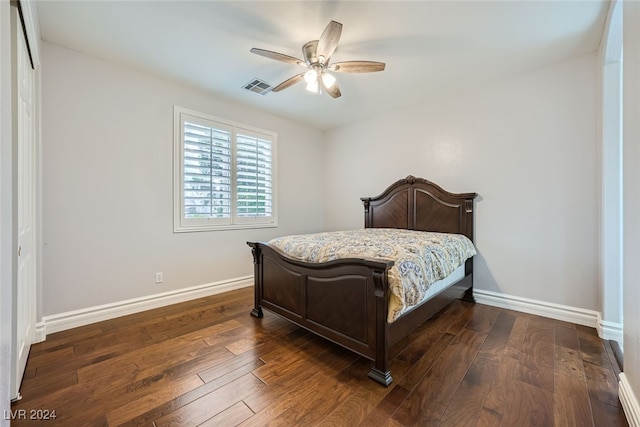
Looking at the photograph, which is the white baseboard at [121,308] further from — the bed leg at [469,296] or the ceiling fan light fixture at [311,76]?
the bed leg at [469,296]

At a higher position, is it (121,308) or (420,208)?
(420,208)

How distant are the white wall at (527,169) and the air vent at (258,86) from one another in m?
2.05

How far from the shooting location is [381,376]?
1790mm

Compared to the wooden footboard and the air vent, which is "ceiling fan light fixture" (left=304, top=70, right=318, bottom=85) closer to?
the air vent

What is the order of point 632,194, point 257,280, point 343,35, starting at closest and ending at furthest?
point 632,194
point 343,35
point 257,280

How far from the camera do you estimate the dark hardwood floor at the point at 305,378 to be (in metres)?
1.51

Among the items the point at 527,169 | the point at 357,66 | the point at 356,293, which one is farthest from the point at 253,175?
the point at 527,169

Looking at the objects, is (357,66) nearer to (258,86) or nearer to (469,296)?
(258,86)

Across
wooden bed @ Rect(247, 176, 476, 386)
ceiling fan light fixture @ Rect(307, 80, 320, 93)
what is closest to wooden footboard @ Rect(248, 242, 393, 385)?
wooden bed @ Rect(247, 176, 476, 386)

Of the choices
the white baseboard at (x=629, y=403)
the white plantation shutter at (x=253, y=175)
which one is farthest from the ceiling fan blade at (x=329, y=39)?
the white baseboard at (x=629, y=403)

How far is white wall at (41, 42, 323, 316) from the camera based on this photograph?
256 cm

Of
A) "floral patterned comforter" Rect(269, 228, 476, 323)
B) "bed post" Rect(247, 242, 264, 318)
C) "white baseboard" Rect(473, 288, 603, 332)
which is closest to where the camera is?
"floral patterned comforter" Rect(269, 228, 476, 323)

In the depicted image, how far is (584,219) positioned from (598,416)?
6.41 ft

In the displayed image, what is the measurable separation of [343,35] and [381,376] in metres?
2.70
